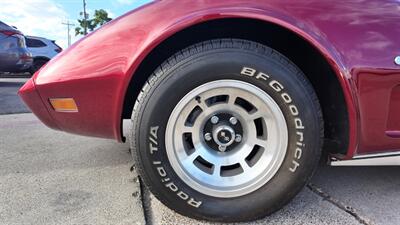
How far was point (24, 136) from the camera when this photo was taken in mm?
3768

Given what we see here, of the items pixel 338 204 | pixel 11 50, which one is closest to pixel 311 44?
pixel 338 204

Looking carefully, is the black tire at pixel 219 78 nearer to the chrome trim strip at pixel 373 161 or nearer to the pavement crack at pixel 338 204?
the chrome trim strip at pixel 373 161

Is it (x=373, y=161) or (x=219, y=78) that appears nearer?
(x=219, y=78)

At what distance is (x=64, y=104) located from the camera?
204 centimetres

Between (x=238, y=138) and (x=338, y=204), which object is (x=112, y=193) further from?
(x=338, y=204)

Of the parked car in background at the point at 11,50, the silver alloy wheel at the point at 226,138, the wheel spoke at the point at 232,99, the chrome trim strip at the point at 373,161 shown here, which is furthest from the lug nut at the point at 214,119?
the parked car in background at the point at 11,50

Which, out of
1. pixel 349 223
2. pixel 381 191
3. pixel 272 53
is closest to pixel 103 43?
pixel 272 53

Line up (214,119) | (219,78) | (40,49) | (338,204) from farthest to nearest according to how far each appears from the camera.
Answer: (40,49) → (338,204) → (214,119) → (219,78)

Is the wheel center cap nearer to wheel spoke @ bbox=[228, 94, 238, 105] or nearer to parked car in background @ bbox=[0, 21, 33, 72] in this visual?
wheel spoke @ bbox=[228, 94, 238, 105]

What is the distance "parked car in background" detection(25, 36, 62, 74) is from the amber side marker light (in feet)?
46.8

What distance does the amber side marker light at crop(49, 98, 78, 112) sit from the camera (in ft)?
6.61

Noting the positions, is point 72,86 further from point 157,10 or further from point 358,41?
point 358,41

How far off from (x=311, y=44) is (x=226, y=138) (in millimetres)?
649

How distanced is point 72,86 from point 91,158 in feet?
3.66
